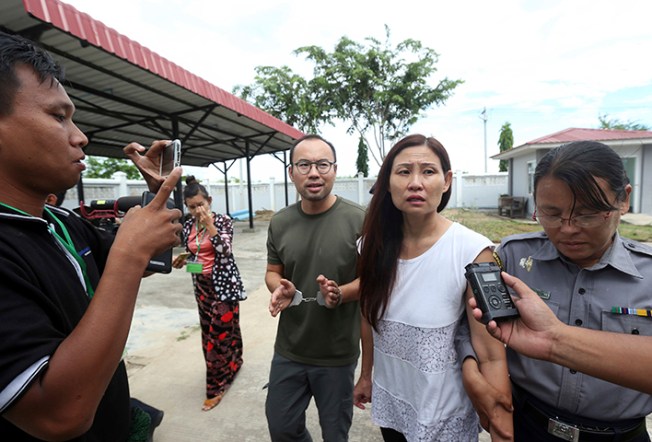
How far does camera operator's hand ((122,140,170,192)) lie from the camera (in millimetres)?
970

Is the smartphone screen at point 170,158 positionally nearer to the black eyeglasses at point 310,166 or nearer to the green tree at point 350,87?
the black eyeglasses at point 310,166

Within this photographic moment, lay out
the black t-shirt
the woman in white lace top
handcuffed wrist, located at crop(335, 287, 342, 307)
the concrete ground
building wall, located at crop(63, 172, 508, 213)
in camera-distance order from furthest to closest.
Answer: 1. building wall, located at crop(63, 172, 508, 213)
2. the concrete ground
3. handcuffed wrist, located at crop(335, 287, 342, 307)
4. the woman in white lace top
5. the black t-shirt

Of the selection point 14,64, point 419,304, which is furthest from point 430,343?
point 14,64

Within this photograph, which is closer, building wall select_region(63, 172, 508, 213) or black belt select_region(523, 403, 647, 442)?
black belt select_region(523, 403, 647, 442)

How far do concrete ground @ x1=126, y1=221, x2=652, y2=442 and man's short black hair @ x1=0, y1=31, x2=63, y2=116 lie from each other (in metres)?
2.23

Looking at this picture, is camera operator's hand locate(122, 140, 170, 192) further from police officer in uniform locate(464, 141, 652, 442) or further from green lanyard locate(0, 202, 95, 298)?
police officer in uniform locate(464, 141, 652, 442)

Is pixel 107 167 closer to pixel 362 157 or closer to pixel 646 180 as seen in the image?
pixel 362 157

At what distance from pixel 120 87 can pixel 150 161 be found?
5336 mm

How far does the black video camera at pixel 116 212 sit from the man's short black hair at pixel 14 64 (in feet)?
1.20

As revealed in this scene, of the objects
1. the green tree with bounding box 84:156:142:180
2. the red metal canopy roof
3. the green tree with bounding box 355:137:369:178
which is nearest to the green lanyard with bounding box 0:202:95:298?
the red metal canopy roof

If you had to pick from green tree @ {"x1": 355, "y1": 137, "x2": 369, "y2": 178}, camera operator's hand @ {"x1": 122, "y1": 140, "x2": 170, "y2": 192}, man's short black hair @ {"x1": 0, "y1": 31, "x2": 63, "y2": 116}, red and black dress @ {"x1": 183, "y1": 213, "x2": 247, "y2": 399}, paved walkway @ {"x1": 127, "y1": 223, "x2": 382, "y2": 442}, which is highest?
green tree @ {"x1": 355, "y1": 137, "x2": 369, "y2": 178}

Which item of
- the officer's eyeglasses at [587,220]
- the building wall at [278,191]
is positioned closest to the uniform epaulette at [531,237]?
the officer's eyeglasses at [587,220]

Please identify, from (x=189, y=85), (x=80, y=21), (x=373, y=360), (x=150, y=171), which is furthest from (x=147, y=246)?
(x=189, y=85)

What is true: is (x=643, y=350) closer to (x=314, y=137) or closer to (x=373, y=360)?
(x=373, y=360)
